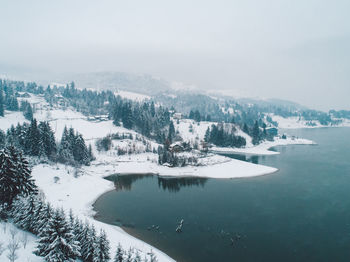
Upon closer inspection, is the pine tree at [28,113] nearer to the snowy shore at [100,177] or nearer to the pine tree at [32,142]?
the snowy shore at [100,177]

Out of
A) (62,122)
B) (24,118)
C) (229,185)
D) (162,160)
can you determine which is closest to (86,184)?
(162,160)

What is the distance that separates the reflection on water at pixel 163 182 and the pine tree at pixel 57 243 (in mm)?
35286

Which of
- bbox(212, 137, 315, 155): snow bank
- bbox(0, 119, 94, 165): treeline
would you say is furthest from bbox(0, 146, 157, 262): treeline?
bbox(212, 137, 315, 155): snow bank

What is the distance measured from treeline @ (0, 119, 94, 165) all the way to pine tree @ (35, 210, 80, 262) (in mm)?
43660

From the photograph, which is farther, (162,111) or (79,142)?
(162,111)

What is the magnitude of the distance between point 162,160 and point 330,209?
1851 inches

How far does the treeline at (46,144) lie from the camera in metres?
62.8

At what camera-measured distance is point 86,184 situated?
5747cm

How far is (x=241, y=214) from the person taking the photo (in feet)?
145

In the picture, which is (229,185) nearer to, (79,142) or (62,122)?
(79,142)

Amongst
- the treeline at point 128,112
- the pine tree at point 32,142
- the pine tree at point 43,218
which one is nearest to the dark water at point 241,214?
the pine tree at point 43,218

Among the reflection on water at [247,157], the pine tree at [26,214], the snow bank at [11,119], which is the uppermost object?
the snow bank at [11,119]

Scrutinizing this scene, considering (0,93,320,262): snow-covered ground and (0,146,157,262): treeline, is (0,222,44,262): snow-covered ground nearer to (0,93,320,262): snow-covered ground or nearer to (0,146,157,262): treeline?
(0,146,157,262): treeline

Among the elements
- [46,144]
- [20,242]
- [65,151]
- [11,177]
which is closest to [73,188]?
[65,151]
